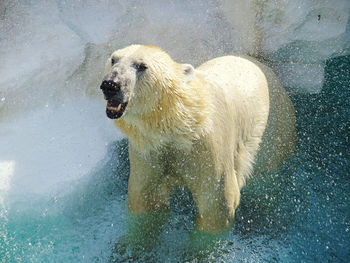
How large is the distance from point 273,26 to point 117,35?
1.60m

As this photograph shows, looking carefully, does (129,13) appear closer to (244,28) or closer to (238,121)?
(244,28)

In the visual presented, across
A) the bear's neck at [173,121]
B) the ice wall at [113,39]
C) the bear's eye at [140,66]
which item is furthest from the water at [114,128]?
the bear's eye at [140,66]

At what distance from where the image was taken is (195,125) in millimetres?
2865

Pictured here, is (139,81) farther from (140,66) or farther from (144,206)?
(144,206)

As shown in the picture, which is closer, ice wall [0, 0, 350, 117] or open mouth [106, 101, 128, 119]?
open mouth [106, 101, 128, 119]

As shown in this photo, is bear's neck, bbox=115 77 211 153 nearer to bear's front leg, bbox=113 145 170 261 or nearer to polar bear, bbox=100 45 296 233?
polar bear, bbox=100 45 296 233

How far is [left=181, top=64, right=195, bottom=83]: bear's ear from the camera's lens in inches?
111

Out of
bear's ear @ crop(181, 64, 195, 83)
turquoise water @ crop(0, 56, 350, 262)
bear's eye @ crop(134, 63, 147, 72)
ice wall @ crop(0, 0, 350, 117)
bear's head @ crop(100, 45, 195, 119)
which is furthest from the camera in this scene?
ice wall @ crop(0, 0, 350, 117)

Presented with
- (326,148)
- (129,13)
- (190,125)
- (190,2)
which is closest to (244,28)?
(190,2)

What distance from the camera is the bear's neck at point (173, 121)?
107 inches

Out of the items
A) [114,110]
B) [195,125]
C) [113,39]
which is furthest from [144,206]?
[113,39]

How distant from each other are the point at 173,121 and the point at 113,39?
201cm

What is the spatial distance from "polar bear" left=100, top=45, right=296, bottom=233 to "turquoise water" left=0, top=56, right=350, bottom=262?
0.35 m

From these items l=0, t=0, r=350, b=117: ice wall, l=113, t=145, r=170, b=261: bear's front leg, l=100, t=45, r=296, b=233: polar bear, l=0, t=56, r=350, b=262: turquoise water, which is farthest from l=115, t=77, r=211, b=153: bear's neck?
l=0, t=0, r=350, b=117: ice wall
